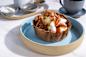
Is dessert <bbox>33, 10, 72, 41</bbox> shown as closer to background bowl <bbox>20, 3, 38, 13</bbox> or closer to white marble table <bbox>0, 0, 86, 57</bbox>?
white marble table <bbox>0, 0, 86, 57</bbox>

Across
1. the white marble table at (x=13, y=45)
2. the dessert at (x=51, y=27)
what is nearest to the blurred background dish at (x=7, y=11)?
the white marble table at (x=13, y=45)

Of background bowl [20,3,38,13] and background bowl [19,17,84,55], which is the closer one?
background bowl [19,17,84,55]

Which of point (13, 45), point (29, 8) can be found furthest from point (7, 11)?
point (13, 45)

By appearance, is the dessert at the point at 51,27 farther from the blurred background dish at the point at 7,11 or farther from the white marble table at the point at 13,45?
the blurred background dish at the point at 7,11

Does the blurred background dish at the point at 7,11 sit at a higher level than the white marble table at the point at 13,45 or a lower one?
higher

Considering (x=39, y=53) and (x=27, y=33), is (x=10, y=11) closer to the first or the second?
(x=27, y=33)

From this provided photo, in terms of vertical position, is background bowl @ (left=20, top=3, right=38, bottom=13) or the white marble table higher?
background bowl @ (left=20, top=3, right=38, bottom=13)

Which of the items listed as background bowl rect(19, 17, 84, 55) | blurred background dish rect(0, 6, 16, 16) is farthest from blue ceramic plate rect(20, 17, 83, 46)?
blurred background dish rect(0, 6, 16, 16)
